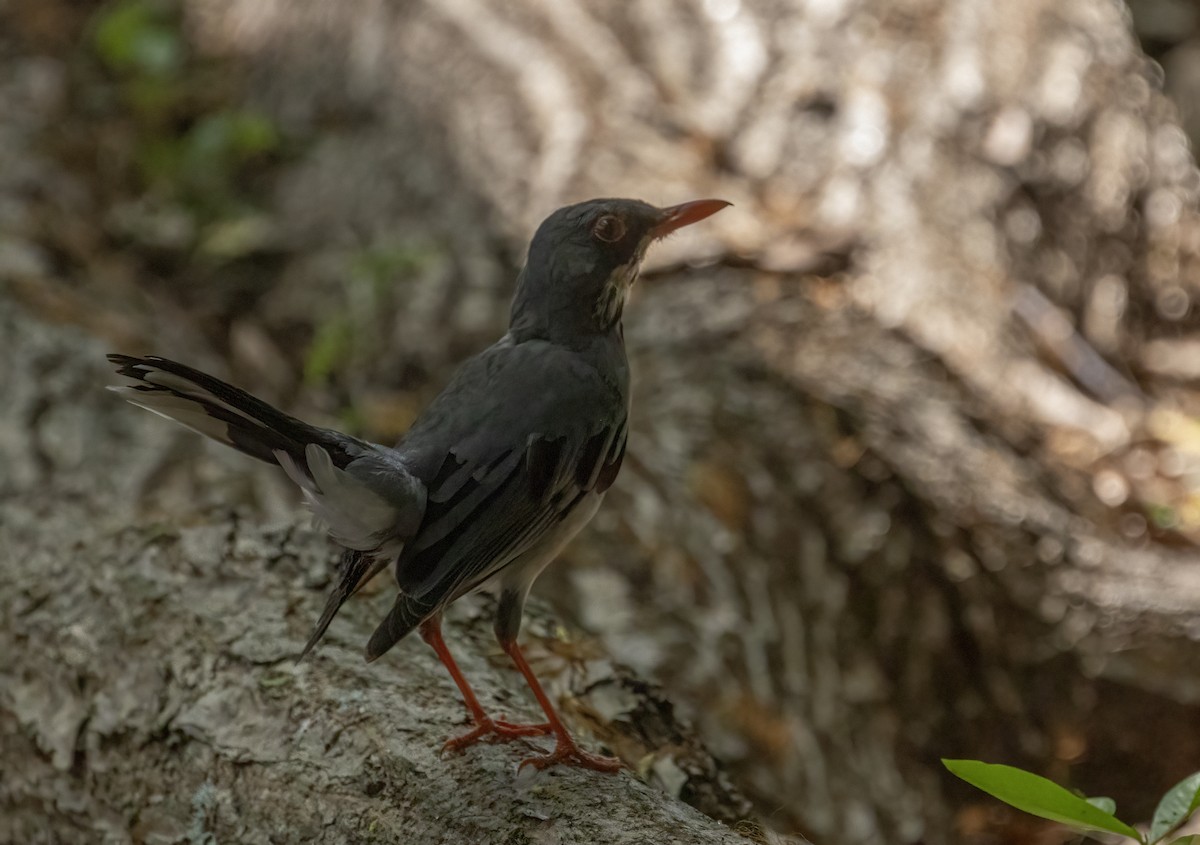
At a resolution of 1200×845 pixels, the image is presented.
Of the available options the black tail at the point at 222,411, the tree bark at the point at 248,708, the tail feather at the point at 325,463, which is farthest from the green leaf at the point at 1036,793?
the black tail at the point at 222,411

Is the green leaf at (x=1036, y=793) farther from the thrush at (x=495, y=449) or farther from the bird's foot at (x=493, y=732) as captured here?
the bird's foot at (x=493, y=732)

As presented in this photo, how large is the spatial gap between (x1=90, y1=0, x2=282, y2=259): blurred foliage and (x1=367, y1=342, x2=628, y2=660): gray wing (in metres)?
3.34

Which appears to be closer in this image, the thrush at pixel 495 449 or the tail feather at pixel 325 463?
the tail feather at pixel 325 463

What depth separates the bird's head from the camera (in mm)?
3436

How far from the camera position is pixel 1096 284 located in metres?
5.52

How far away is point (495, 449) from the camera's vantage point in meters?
3.07

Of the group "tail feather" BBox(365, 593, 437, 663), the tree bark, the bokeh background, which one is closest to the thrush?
"tail feather" BBox(365, 593, 437, 663)

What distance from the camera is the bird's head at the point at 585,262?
3.44 m

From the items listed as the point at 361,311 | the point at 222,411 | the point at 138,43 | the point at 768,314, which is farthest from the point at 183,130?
the point at 222,411

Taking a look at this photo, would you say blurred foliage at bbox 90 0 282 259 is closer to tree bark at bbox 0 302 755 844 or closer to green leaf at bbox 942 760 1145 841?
tree bark at bbox 0 302 755 844

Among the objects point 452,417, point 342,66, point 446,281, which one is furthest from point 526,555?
point 342,66

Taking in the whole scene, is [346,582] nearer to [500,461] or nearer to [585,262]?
A: [500,461]

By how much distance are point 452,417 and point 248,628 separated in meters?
0.90

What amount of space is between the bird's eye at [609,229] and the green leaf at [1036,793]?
1778 millimetres
